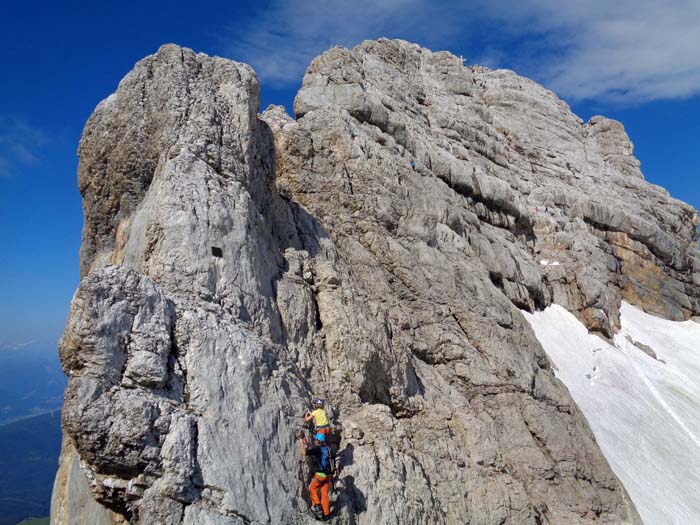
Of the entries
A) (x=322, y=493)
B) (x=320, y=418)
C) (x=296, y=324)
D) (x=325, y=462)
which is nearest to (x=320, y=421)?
(x=320, y=418)

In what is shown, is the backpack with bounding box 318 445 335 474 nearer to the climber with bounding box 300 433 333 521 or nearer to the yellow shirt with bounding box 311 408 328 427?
the climber with bounding box 300 433 333 521

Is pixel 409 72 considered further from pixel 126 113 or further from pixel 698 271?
pixel 698 271

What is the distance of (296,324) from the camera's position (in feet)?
48.2

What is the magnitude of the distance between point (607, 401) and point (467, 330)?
1203 centimetres

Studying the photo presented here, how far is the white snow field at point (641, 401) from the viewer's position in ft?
74.8

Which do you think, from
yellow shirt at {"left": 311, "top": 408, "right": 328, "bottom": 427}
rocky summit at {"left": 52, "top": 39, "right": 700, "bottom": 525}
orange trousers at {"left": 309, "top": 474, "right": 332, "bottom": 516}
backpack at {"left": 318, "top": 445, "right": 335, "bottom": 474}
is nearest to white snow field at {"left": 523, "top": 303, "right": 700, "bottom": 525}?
rocky summit at {"left": 52, "top": 39, "right": 700, "bottom": 525}

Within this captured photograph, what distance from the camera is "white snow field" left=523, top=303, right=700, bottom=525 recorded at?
898 inches

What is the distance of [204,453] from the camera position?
968cm

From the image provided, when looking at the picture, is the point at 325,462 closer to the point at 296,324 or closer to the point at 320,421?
the point at 320,421

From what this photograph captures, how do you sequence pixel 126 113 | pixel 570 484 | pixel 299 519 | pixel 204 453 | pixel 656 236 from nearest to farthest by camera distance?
pixel 204 453
pixel 299 519
pixel 126 113
pixel 570 484
pixel 656 236

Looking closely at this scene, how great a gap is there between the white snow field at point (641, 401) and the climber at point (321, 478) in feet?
54.9

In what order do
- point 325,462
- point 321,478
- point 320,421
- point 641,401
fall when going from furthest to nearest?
point 641,401 < point 320,421 < point 325,462 < point 321,478

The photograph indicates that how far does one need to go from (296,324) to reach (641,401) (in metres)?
23.7

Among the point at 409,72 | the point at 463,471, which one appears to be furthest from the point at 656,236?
the point at 463,471
